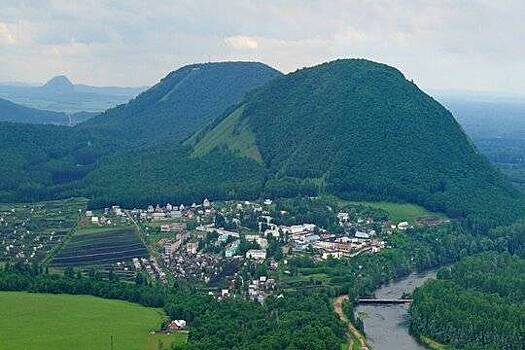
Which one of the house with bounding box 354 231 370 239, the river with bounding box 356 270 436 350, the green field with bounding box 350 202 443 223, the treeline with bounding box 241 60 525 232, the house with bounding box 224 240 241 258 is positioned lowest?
the river with bounding box 356 270 436 350

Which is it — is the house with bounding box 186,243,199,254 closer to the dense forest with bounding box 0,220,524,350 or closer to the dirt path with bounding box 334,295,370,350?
the dense forest with bounding box 0,220,524,350

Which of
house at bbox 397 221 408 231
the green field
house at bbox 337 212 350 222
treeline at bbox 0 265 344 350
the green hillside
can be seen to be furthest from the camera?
the green hillside

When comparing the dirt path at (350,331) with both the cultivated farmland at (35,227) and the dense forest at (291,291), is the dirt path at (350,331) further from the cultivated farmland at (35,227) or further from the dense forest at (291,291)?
the cultivated farmland at (35,227)

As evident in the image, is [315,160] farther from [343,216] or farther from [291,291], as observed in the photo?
[291,291]

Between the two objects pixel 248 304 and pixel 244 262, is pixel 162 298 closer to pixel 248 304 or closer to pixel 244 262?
pixel 248 304

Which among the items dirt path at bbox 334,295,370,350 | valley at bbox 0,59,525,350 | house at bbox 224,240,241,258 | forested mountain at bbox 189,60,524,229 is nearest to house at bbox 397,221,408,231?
valley at bbox 0,59,525,350

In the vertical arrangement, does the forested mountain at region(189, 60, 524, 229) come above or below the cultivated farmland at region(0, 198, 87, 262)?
above

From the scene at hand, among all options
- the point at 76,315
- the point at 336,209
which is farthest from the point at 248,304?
the point at 336,209
